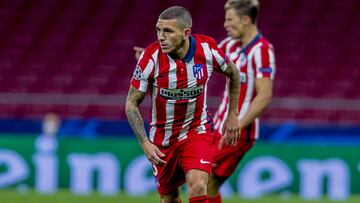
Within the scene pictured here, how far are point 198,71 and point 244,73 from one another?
1329 millimetres

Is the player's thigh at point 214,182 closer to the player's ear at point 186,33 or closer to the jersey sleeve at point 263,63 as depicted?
the jersey sleeve at point 263,63

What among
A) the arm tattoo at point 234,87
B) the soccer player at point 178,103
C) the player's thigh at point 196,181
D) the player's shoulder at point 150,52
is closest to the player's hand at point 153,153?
the soccer player at point 178,103

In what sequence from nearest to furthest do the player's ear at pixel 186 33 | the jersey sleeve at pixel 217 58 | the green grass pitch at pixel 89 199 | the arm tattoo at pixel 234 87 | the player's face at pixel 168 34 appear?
the player's face at pixel 168 34 → the player's ear at pixel 186 33 → the jersey sleeve at pixel 217 58 → the arm tattoo at pixel 234 87 → the green grass pitch at pixel 89 199

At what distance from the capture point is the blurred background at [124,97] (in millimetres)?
12641

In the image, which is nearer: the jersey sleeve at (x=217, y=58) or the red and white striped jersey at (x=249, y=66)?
the jersey sleeve at (x=217, y=58)

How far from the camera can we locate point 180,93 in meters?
7.09

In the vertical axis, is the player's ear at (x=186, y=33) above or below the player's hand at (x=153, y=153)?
above

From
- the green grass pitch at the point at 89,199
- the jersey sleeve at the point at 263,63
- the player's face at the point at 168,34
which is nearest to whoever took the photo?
the player's face at the point at 168,34

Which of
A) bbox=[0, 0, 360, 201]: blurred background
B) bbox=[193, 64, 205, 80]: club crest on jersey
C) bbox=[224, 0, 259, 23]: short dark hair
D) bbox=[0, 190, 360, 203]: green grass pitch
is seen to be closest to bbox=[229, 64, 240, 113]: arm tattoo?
bbox=[193, 64, 205, 80]: club crest on jersey

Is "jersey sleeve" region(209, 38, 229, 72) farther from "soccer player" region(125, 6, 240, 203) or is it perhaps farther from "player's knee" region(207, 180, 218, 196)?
"player's knee" region(207, 180, 218, 196)

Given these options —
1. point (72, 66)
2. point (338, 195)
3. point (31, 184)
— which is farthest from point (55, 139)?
point (72, 66)

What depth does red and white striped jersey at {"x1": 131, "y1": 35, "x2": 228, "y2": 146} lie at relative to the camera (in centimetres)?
693

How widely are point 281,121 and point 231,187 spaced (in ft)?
7.92

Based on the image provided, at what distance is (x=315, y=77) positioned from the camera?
17.2 m
